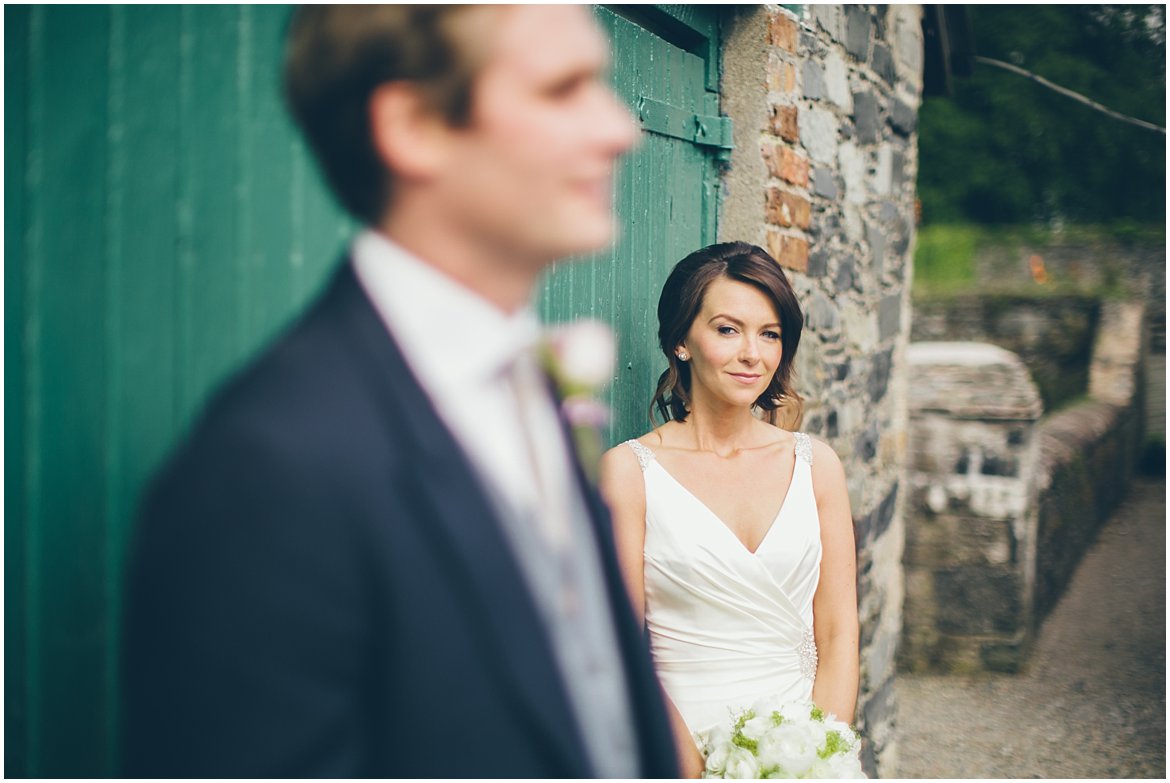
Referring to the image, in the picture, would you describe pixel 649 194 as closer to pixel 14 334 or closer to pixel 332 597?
pixel 14 334

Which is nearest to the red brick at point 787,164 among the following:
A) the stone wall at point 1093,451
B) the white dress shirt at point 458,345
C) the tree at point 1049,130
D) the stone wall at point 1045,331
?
the white dress shirt at point 458,345

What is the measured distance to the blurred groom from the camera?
2.99ft

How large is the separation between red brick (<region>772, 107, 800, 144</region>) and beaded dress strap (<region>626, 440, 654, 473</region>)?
1198 mm

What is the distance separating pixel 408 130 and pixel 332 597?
0.46 meters

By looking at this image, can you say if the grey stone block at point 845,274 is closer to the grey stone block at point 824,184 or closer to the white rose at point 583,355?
the grey stone block at point 824,184

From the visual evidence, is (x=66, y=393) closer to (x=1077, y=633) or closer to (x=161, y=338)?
(x=161, y=338)

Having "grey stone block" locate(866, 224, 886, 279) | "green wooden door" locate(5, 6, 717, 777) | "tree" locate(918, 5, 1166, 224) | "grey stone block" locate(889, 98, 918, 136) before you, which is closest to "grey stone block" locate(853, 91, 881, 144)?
"grey stone block" locate(889, 98, 918, 136)

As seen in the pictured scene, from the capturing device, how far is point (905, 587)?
6.36 m

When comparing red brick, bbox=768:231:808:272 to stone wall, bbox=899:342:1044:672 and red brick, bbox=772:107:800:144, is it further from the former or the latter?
stone wall, bbox=899:342:1044:672

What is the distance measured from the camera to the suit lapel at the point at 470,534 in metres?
0.99

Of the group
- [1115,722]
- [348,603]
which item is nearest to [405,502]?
[348,603]

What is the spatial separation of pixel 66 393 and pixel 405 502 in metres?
0.70

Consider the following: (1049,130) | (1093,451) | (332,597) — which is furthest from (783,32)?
(1049,130)

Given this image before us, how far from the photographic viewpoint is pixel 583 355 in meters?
1.14
